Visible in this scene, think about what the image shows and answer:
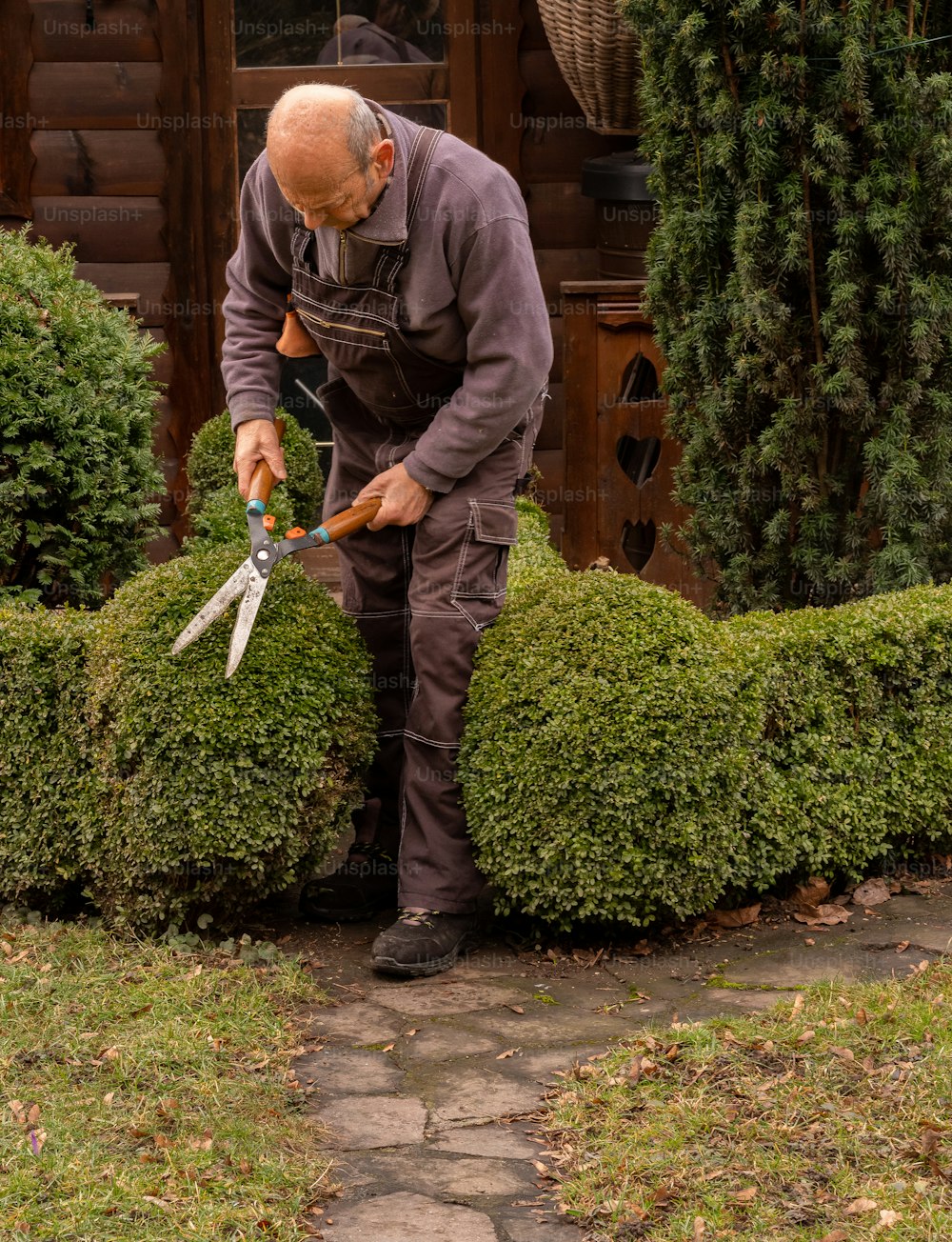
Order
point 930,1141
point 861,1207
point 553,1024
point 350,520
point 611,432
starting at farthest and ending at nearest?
point 611,432
point 350,520
point 553,1024
point 930,1141
point 861,1207

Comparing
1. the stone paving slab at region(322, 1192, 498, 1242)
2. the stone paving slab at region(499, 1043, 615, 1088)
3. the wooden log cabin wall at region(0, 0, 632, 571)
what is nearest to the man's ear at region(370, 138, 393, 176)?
the stone paving slab at region(499, 1043, 615, 1088)

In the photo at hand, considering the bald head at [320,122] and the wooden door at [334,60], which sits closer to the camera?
the bald head at [320,122]

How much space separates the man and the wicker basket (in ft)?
9.23

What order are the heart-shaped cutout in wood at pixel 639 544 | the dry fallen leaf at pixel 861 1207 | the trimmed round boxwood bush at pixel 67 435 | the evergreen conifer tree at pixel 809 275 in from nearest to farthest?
the dry fallen leaf at pixel 861 1207 < the trimmed round boxwood bush at pixel 67 435 < the evergreen conifer tree at pixel 809 275 < the heart-shaped cutout in wood at pixel 639 544

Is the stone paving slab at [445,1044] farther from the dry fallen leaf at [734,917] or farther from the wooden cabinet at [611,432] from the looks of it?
the wooden cabinet at [611,432]

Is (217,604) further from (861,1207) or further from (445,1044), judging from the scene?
(861,1207)

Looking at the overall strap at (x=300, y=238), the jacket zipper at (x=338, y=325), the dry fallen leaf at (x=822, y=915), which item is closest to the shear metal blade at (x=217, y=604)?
the jacket zipper at (x=338, y=325)

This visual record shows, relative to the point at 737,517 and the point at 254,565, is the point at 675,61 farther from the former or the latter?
the point at 254,565

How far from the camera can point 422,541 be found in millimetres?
4336

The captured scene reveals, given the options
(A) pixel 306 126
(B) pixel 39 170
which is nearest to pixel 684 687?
(A) pixel 306 126

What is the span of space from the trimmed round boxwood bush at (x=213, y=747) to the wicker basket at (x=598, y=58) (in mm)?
3517

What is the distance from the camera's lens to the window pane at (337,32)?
7.64 m

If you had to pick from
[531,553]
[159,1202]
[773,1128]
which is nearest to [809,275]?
[531,553]

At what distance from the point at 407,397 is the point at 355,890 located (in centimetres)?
153
